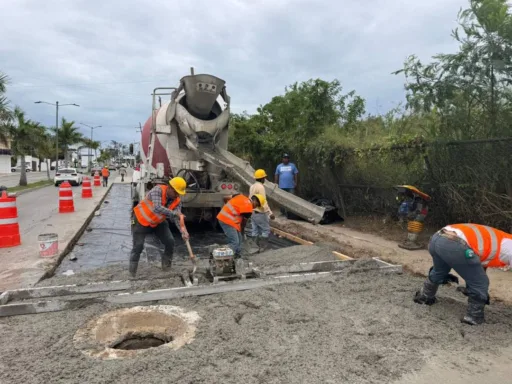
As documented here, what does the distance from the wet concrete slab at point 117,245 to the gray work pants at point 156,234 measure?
3.37 feet

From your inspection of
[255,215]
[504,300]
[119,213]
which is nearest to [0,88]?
[119,213]

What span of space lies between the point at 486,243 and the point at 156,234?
4095 millimetres

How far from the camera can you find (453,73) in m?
7.03

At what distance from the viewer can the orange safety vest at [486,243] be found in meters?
3.72

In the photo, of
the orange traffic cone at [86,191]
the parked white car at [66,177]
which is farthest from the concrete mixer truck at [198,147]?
the parked white car at [66,177]

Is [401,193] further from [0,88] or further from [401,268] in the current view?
[0,88]

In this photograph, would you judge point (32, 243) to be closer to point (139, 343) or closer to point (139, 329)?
point (139, 329)

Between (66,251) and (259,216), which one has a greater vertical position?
(259,216)

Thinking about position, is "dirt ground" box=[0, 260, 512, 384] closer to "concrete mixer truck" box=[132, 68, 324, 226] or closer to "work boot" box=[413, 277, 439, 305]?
"work boot" box=[413, 277, 439, 305]

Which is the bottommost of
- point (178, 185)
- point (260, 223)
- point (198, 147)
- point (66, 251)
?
point (66, 251)

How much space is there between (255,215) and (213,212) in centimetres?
220

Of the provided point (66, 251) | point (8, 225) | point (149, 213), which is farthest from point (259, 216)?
point (8, 225)

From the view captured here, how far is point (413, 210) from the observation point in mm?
7164

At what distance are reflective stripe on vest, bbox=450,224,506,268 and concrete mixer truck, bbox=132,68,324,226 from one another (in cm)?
442
